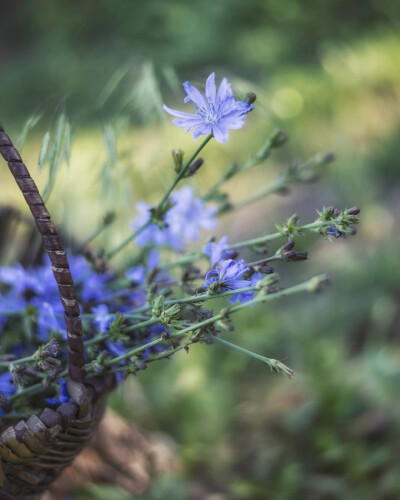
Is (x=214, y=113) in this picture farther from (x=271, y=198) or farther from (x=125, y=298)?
(x=271, y=198)

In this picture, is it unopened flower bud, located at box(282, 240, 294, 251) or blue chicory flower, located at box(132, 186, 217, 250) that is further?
blue chicory flower, located at box(132, 186, 217, 250)

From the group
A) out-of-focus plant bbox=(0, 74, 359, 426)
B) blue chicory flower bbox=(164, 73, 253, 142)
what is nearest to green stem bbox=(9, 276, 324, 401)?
out-of-focus plant bbox=(0, 74, 359, 426)

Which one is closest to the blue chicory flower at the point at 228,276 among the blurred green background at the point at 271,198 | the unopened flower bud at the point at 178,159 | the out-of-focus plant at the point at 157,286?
the out-of-focus plant at the point at 157,286

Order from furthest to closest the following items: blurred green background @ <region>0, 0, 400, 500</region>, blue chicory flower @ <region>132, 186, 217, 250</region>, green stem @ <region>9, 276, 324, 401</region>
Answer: blurred green background @ <region>0, 0, 400, 500</region>, blue chicory flower @ <region>132, 186, 217, 250</region>, green stem @ <region>9, 276, 324, 401</region>

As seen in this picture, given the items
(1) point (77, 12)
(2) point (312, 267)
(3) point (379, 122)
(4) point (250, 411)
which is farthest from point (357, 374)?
(1) point (77, 12)

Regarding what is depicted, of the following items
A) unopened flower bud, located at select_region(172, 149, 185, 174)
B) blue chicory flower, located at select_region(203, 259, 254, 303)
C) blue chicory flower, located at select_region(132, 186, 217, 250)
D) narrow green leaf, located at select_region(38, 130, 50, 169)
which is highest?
blue chicory flower, located at select_region(132, 186, 217, 250)

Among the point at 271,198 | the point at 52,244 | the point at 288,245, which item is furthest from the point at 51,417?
the point at 271,198

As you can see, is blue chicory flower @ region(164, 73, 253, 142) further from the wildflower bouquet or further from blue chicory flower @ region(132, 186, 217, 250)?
blue chicory flower @ region(132, 186, 217, 250)

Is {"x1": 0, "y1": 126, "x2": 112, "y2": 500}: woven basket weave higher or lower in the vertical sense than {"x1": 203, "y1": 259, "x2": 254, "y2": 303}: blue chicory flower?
lower
